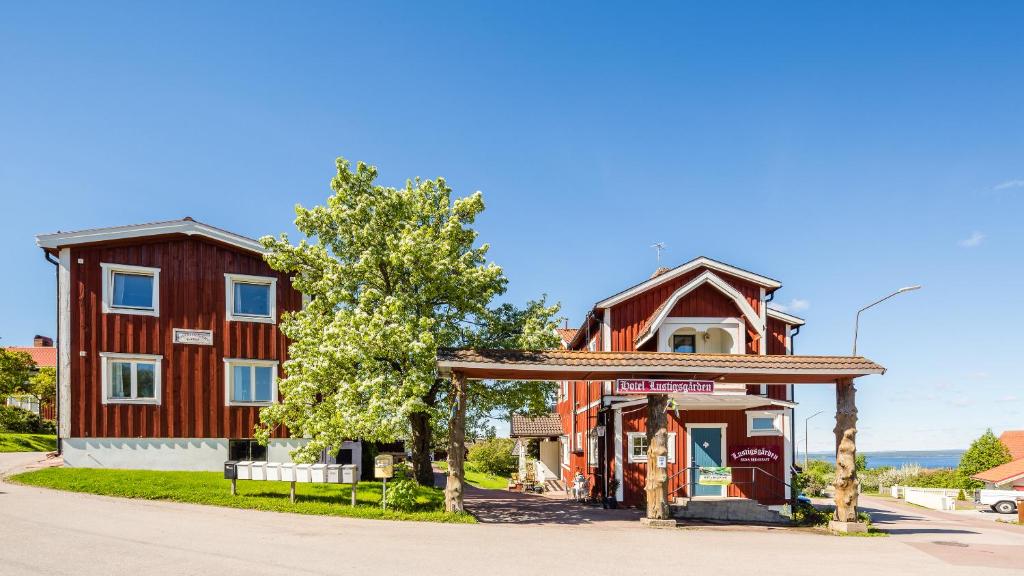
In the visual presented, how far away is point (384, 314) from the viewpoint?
63.6 feet

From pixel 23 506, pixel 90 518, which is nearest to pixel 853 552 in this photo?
pixel 90 518

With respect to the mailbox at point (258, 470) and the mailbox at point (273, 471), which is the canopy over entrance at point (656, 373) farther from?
the mailbox at point (258, 470)

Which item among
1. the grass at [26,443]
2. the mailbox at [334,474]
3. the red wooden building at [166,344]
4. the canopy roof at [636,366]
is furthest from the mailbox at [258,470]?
the grass at [26,443]

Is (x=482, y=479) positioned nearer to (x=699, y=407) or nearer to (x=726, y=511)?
(x=699, y=407)

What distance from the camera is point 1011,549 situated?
650 inches

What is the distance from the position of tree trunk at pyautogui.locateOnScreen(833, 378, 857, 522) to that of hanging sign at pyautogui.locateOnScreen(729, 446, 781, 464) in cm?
568

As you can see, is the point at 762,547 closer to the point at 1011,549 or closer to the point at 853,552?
the point at 853,552

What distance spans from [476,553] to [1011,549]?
12.6 metres

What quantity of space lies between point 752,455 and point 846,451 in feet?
20.3

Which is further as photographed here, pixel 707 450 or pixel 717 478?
pixel 707 450

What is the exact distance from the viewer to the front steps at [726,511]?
70.5 ft

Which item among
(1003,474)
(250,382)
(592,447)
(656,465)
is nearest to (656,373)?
(656,465)

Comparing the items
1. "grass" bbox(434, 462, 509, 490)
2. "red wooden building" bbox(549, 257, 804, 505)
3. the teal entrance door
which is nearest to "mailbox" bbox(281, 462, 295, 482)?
"red wooden building" bbox(549, 257, 804, 505)

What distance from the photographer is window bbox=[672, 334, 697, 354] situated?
25906 millimetres
